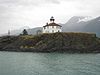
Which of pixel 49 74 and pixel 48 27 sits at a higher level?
pixel 48 27

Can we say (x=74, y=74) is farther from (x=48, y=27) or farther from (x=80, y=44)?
(x=48, y=27)

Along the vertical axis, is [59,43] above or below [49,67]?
above

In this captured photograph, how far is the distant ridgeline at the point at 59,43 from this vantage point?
131887mm

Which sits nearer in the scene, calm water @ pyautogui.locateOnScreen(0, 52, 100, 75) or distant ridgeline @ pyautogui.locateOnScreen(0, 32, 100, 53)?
calm water @ pyautogui.locateOnScreen(0, 52, 100, 75)

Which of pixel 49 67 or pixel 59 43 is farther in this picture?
pixel 59 43

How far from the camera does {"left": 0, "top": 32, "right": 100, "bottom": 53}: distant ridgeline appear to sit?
131887mm

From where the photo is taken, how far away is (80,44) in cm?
13350

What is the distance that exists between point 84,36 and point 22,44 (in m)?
40.6

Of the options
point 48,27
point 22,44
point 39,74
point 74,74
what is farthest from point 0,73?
point 48,27

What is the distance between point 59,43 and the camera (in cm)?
13312

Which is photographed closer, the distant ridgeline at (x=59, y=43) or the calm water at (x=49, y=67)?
the calm water at (x=49, y=67)

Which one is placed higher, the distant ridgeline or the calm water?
the distant ridgeline

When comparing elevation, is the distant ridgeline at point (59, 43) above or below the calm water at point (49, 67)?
Result: above

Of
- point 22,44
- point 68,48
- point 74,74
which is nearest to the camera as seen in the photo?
point 74,74
